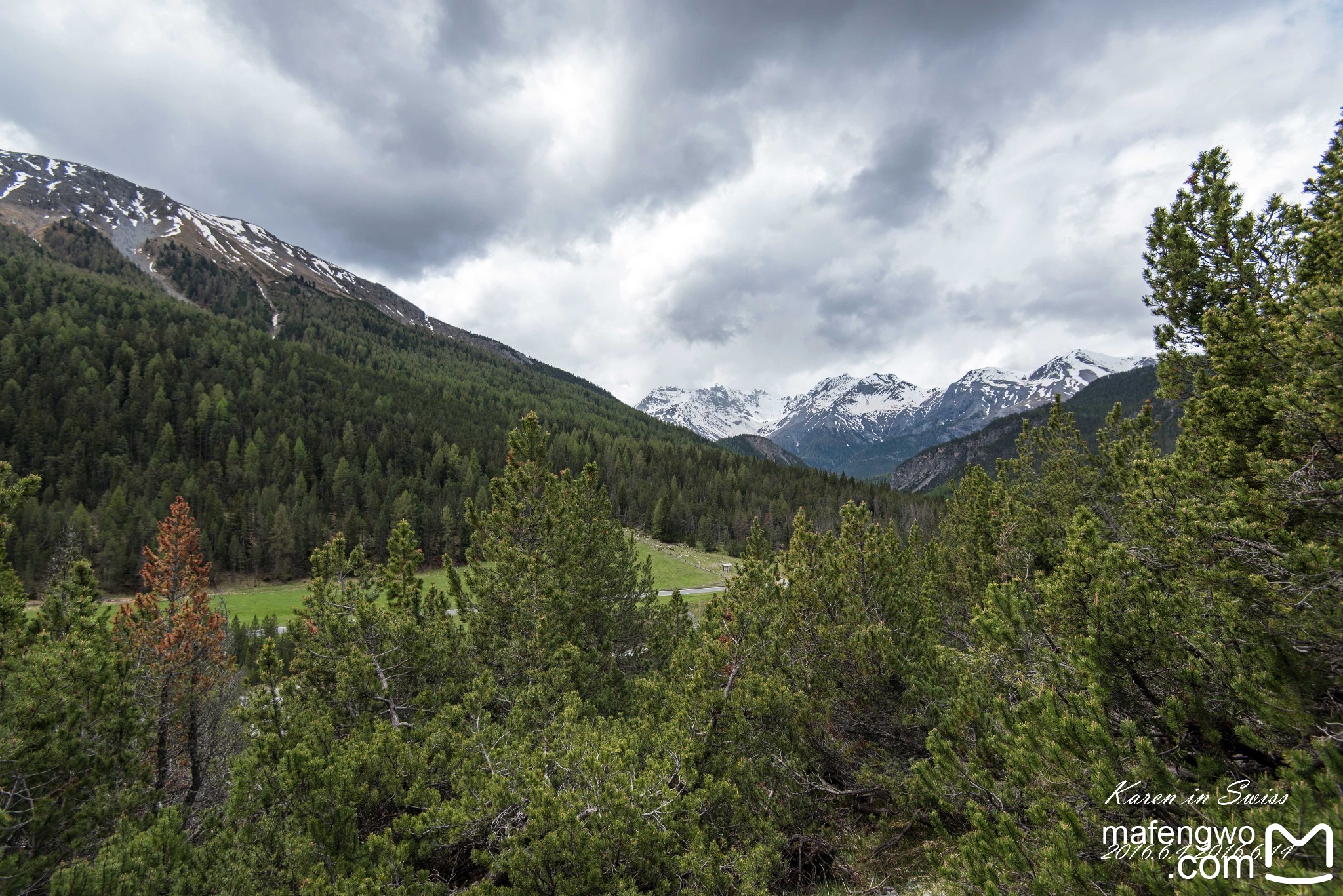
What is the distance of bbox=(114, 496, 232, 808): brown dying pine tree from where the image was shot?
952 centimetres

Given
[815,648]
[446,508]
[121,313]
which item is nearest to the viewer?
[815,648]

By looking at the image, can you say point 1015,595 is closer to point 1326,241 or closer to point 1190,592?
point 1190,592

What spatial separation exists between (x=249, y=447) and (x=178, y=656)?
80537 mm

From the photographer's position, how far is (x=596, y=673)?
35.2 ft

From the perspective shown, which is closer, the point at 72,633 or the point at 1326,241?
the point at 1326,241

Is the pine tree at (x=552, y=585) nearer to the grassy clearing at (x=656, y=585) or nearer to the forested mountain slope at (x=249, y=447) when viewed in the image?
the grassy clearing at (x=656, y=585)

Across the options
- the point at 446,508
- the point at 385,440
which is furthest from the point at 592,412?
the point at 446,508

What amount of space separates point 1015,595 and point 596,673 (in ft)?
26.4

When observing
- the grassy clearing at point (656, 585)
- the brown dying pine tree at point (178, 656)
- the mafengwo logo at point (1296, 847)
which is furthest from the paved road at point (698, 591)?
the mafengwo logo at point (1296, 847)

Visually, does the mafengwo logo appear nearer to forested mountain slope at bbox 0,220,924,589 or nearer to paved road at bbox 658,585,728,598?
paved road at bbox 658,585,728,598

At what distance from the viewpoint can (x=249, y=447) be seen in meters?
74.4

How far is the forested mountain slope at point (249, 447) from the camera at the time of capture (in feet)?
191

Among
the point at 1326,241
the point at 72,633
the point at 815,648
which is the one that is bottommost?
the point at 815,648

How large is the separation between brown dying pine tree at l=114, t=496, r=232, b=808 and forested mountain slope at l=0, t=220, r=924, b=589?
28.5 m
